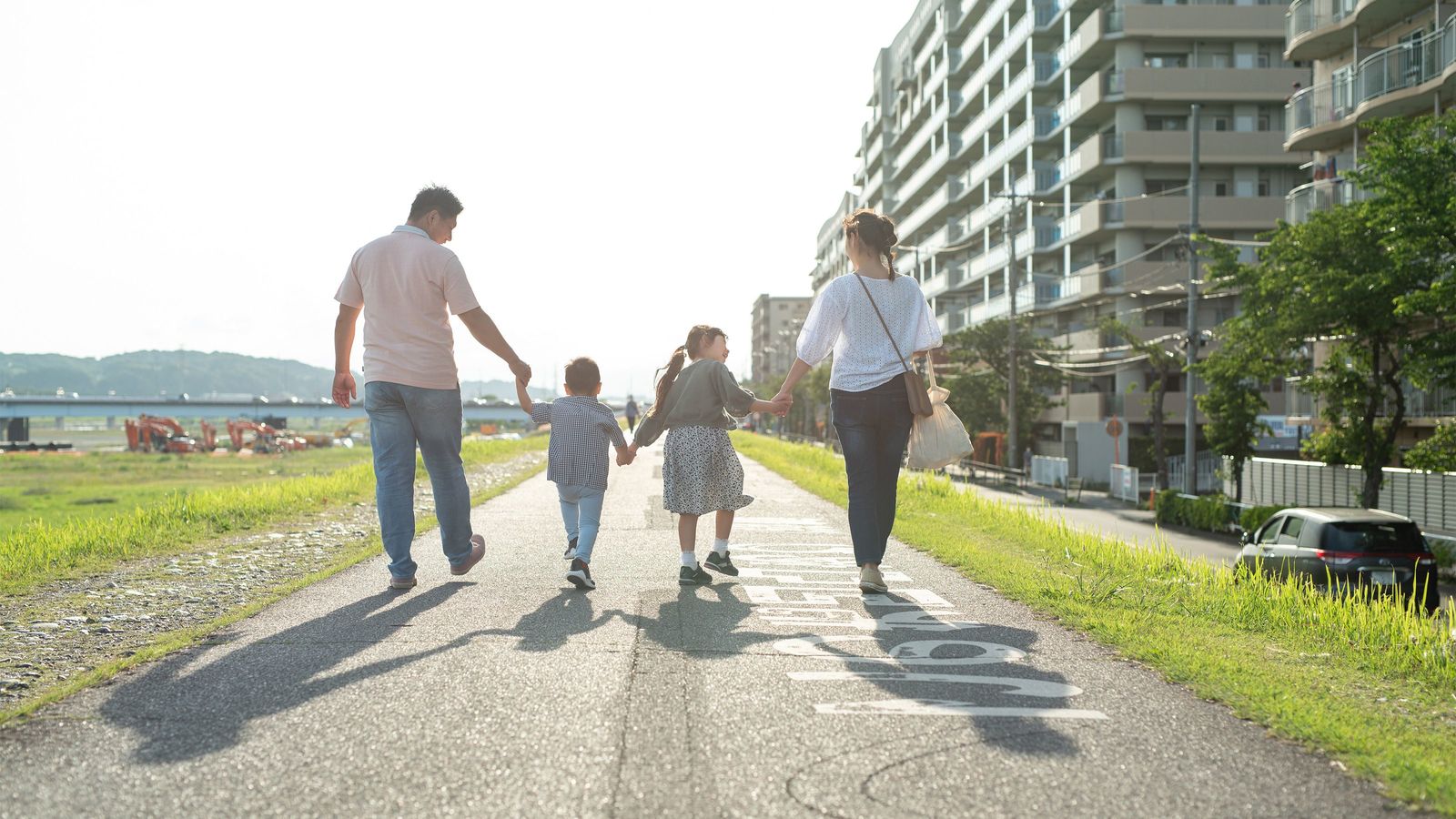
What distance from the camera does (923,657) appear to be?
444cm

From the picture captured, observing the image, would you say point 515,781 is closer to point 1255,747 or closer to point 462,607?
point 1255,747

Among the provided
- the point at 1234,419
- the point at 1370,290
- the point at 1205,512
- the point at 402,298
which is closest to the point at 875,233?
the point at 402,298

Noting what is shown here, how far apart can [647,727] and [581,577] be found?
9.73 feet

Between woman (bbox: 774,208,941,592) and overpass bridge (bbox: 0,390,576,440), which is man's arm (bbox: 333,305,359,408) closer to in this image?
woman (bbox: 774,208,941,592)

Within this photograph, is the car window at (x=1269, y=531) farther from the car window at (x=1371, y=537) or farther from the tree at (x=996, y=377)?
the tree at (x=996, y=377)

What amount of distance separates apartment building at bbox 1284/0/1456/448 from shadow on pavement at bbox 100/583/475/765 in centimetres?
2609

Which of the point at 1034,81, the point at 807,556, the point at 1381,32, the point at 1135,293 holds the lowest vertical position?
the point at 807,556

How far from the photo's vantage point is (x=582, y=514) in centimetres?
688

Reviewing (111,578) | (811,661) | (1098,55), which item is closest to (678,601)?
(811,661)

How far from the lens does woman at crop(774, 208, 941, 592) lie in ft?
20.5

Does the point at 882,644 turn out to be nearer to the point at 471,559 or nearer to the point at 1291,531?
the point at 471,559

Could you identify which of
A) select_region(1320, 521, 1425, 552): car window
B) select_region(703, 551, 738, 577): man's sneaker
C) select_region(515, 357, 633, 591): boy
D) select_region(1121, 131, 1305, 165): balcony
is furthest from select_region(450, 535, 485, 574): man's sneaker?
select_region(1121, 131, 1305, 165): balcony

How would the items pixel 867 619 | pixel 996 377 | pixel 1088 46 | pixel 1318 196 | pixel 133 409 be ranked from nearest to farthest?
pixel 867 619 < pixel 1318 196 < pixel 1088 46 < pixel 996 377 < pixel 133 409

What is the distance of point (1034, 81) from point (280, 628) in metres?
60.5
